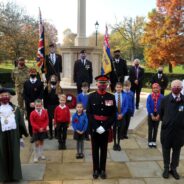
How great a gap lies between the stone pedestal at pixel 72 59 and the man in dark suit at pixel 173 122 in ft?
23.8

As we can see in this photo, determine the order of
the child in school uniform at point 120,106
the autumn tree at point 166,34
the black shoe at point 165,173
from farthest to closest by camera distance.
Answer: the autumn tree at point 166,34, the child in school uniform at point 120,106, the black shoe at point 165,173

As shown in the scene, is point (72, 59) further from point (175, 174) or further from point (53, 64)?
point (175, 174)

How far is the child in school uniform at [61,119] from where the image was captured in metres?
7.47

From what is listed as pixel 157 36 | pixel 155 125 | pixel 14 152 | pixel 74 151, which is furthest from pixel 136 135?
pixel 157 36

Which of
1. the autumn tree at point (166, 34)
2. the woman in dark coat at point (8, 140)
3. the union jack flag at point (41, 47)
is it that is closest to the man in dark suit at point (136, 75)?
the union jack flag at point (41, 47)

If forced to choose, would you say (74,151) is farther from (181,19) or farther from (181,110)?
(181,19)

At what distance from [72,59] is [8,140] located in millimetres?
7554

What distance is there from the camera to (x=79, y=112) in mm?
7137

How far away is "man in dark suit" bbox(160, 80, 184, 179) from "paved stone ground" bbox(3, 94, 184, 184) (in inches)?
16.5

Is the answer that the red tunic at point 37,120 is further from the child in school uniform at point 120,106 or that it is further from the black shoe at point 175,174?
the black shoe at point 175,174

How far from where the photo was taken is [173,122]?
5.71m

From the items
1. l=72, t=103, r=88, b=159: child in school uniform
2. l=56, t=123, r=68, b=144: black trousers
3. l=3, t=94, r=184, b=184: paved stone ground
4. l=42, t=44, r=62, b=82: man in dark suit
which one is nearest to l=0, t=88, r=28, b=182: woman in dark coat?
l=3, t=94, r=184, b=184: paved stone ground

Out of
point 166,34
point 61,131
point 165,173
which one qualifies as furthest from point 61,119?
point 166,34

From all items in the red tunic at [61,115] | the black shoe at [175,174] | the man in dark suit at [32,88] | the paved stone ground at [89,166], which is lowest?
the paved stone ground at [89,166]
